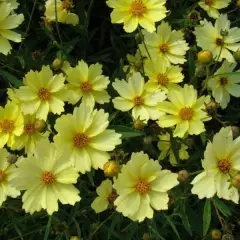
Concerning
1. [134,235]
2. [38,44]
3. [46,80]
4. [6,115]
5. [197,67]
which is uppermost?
[38,44]

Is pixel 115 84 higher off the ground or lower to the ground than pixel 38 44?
lower

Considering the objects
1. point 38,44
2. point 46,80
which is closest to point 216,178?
point 46,80

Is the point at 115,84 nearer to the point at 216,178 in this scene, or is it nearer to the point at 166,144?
the point at 166,144

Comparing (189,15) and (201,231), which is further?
(189,15)

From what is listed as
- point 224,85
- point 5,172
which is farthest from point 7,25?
point 224,85

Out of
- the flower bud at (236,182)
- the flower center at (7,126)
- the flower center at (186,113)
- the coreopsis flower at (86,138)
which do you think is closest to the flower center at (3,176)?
the flower center at (7,126)

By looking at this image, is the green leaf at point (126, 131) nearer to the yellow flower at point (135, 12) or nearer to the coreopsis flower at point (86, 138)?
the coreopsis flower at point (86, 138)

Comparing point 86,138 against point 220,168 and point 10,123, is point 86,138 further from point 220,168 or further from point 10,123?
point 220,168
